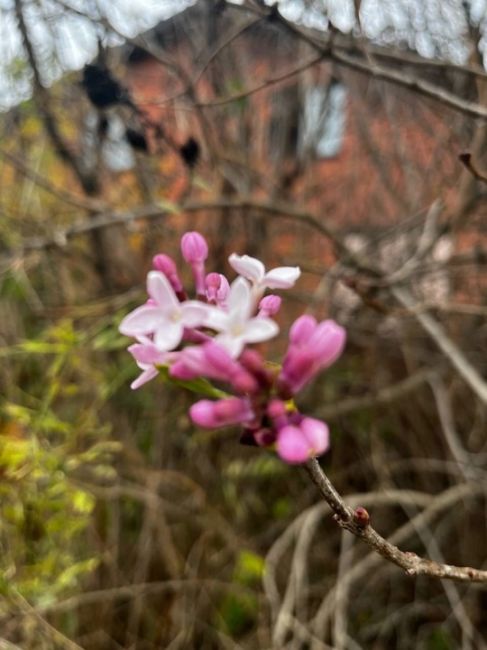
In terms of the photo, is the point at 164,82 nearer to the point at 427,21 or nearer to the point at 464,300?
the point at 427,21

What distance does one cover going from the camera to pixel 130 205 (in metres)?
4.15

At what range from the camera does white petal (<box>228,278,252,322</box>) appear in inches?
29.1

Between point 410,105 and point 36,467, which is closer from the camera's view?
point 36,467

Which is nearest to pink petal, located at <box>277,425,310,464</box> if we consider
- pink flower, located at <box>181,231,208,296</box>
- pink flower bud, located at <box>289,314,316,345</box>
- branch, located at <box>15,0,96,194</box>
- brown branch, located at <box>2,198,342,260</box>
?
pink flower bud, located at <box>289,314,316,345</box>

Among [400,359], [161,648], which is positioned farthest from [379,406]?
[161,648]

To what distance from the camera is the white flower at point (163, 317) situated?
2.43 feet

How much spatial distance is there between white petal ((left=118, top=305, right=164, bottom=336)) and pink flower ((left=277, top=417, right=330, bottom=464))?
0.19m

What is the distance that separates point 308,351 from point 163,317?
16 centimetres

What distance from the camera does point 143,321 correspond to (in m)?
0.80

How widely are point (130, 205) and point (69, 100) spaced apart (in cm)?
71

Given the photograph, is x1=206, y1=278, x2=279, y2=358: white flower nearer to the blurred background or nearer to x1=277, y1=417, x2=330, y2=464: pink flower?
x1=277, y1=417, x2=330, y2=464: pink flower

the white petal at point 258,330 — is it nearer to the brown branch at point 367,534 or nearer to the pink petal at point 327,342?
the pink petal at point 327,342

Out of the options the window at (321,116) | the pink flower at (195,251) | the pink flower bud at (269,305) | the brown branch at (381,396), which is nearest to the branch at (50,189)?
the brown branch at (381,396)

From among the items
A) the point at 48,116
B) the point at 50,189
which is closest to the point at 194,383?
the point at 50,189
